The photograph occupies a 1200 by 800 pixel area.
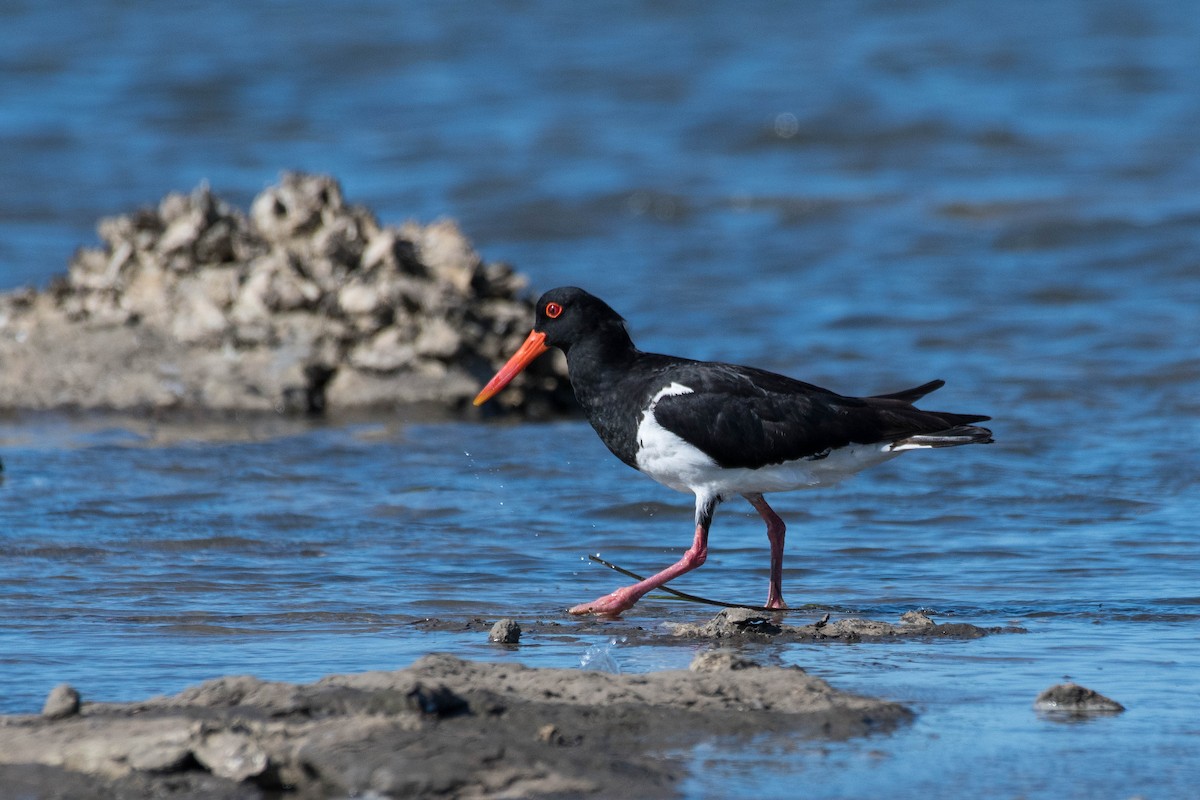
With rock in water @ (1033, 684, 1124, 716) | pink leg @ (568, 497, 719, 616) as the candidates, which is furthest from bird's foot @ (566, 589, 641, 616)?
Result: rock in water @ (1033, 684, 1124, 716)

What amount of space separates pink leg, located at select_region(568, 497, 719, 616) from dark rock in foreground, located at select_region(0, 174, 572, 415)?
3.63 meters

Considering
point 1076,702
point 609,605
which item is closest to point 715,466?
point 609,605

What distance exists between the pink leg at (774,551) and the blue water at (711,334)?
245 millimetres

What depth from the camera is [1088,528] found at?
699 centimetres

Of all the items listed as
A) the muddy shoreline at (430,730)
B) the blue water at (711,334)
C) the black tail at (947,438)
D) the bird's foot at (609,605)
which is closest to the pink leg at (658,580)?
the bird's foot at (609,605)

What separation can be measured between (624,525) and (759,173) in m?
11.9

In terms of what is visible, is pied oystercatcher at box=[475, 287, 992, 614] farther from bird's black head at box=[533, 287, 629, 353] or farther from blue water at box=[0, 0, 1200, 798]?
blue water at box=[0, 0, 1200, 798]

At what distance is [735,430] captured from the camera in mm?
5797

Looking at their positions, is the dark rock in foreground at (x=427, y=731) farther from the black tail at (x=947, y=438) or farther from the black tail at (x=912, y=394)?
the black tail at (x=912, y=394)

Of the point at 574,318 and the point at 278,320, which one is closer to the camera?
the point at 574,318

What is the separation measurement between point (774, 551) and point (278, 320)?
14.8ft

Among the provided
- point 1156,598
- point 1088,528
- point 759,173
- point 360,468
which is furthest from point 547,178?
point 1156,598

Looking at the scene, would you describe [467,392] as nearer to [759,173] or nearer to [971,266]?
[971,266]

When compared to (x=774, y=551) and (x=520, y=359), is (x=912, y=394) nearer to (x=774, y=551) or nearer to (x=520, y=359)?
(x=774, y=551)
